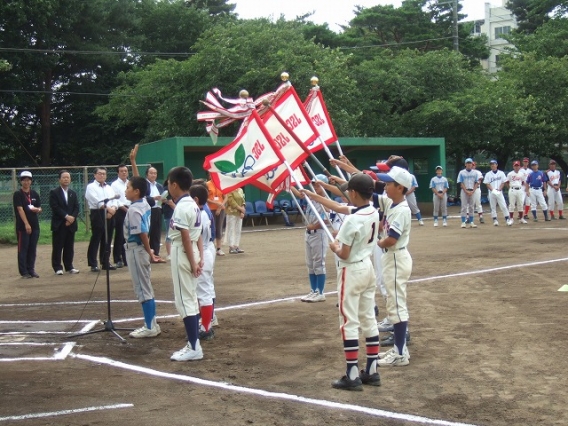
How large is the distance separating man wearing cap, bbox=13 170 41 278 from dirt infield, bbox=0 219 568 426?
4.12 feet

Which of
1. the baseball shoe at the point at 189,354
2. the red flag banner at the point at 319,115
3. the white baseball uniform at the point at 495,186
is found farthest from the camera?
the white baseball uniform at the point at 495,186

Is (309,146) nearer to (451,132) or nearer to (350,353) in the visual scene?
(350,353)

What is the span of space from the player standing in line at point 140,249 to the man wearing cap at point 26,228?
6513 mm

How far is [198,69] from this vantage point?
3164cm

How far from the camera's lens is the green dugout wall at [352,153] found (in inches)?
948

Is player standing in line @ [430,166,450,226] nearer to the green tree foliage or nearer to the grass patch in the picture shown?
the green tree foliage

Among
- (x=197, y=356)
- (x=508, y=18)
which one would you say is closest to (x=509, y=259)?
(x=197, y=356)

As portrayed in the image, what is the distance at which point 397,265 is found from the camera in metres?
6.95

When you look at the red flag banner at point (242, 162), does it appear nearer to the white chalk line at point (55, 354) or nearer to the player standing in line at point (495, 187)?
the white chalk line at point (55, 354)

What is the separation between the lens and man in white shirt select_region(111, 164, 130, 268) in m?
14.3

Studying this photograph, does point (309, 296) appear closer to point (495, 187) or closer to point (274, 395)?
point (274, 395)

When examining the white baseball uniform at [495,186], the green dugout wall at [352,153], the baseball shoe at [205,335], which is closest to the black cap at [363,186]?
the baseball shoe at [205,335]

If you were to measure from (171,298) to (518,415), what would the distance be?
263 inches

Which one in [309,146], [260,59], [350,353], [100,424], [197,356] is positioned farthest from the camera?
[260,59]
